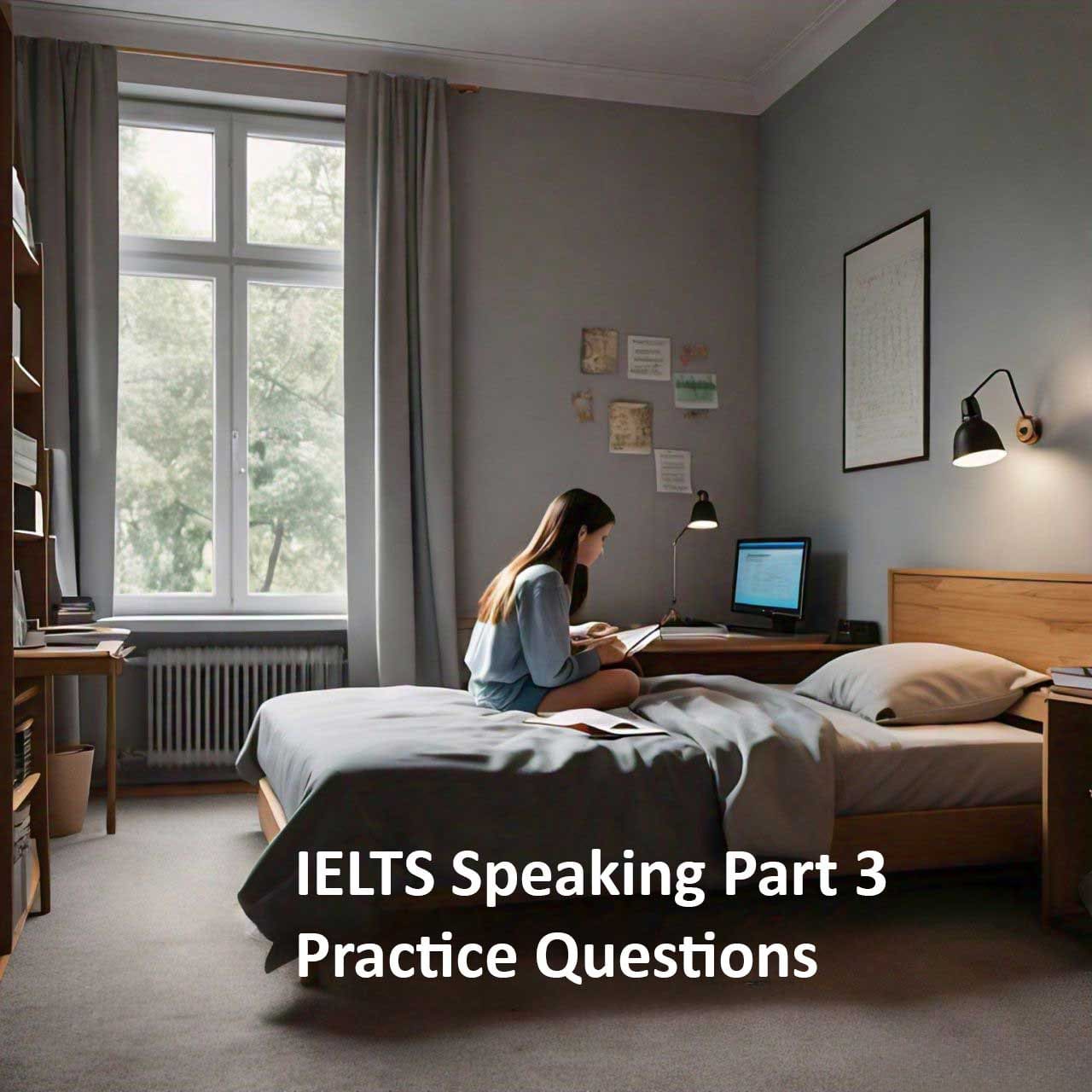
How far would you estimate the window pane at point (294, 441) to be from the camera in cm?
443

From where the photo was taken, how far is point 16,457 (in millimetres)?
2641

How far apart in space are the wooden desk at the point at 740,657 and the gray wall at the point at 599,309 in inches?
35.5

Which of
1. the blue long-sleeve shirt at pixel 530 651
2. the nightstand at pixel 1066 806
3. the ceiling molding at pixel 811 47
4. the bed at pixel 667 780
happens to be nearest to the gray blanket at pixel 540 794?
the bed at pixel 667 780

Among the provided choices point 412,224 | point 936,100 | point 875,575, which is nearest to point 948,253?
point 936,100

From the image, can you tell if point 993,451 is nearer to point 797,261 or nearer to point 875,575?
point 875,575

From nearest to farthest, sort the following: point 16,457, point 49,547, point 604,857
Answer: point 604,857 < point 16,457 < point 49,547

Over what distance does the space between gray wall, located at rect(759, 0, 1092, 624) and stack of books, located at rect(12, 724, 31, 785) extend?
8.97 feet

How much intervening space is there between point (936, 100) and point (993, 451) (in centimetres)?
131

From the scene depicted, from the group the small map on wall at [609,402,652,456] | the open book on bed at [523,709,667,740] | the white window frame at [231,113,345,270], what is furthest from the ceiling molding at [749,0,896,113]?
the open book on bed at [523,709,667,740]

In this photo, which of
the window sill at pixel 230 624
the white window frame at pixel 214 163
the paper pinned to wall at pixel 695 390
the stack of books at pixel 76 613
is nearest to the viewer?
the stack of books at pixel 76 613

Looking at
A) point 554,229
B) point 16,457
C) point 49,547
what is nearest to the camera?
point 16,457

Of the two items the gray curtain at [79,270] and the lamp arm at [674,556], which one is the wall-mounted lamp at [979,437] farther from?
the gray curtain at [79,270]

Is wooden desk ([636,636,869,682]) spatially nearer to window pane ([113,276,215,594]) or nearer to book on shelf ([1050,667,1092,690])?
book on shelf ([1050,667,1092,690])

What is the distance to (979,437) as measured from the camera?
303 centimetres
